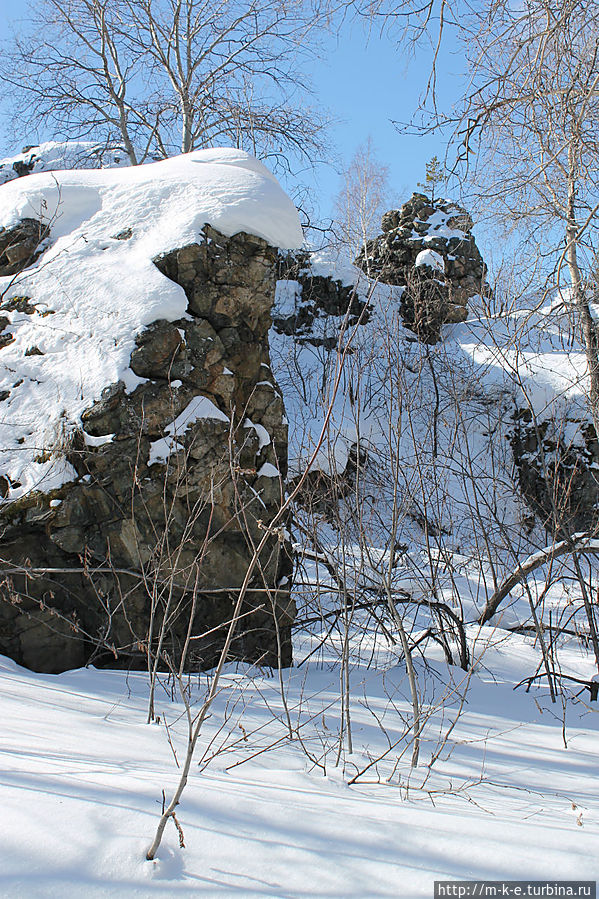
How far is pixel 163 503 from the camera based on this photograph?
13.7 ft

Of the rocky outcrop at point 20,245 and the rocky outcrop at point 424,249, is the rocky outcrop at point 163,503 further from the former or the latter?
the rocky outcrop at point 424,249

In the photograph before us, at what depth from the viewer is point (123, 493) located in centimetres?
457

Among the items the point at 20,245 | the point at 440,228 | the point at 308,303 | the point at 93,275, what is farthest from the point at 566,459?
the point at 20,245

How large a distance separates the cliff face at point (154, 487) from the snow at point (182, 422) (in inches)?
0.4

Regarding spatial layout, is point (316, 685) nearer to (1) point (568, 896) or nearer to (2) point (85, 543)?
(2) point (85, 543)

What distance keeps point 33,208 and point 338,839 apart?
5.61 metres

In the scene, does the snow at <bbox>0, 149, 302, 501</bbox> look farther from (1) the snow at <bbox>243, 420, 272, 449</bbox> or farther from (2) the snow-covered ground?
(2) the snow-covered ground

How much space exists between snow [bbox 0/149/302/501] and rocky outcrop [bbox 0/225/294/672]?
132mm

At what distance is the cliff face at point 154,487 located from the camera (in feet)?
14.2

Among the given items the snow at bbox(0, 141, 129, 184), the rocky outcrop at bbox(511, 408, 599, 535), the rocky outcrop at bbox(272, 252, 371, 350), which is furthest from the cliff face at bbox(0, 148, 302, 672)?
the rocky outcrop at bbox(272, 252, 371, 350)

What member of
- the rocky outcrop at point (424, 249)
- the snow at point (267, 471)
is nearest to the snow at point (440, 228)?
the rocky outcrop at point (424, 249)

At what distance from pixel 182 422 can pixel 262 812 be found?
3.37m

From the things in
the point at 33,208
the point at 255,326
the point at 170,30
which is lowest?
the point at 255,326

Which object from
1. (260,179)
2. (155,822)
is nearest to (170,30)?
(260,179)
